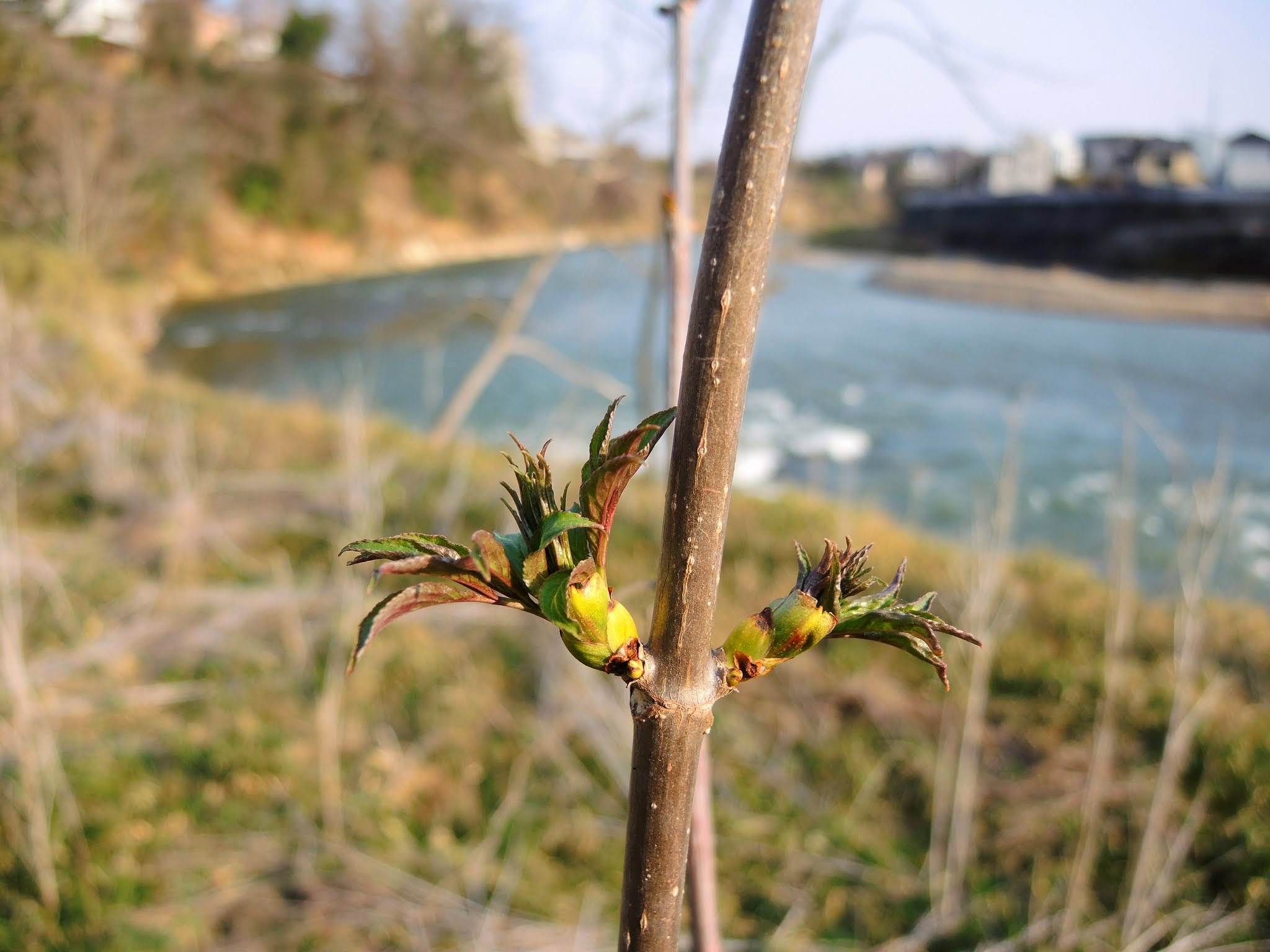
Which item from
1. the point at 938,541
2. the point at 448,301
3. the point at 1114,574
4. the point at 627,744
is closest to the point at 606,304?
the point at 448,301

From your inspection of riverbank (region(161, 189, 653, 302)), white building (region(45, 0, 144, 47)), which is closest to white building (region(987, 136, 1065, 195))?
riverbank (region(161, 189, 653, 302))

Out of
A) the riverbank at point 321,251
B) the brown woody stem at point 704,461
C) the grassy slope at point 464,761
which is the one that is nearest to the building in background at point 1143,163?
the riverbank at point 321,251

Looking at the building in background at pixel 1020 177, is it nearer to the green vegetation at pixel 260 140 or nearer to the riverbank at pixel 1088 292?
the riverbank at pixel 1088 292

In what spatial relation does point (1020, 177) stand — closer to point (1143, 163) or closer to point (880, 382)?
point (1143, 163)

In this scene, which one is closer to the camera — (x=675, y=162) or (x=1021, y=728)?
(x=675, y=162)

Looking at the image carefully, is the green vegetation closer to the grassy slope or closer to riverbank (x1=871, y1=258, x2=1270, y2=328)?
the grassy slope

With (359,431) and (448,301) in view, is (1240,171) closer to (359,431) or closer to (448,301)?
(448,301)
